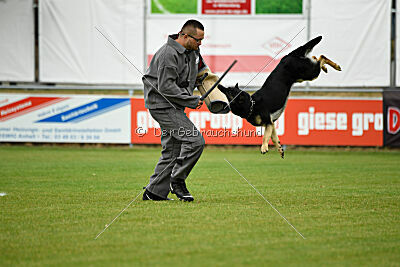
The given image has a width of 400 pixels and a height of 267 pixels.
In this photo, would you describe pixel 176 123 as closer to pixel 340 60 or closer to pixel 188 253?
pixel 188 253

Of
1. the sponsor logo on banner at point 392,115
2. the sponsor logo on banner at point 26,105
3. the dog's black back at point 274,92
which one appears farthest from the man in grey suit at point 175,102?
the sponsor logo on banner at point 392,115

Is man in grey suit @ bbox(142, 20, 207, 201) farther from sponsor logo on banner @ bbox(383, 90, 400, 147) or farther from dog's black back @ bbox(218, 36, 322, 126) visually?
sponsor logo on banner @ bbox(383, 90, 400, 147)

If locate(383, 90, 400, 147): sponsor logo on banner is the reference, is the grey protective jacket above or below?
above

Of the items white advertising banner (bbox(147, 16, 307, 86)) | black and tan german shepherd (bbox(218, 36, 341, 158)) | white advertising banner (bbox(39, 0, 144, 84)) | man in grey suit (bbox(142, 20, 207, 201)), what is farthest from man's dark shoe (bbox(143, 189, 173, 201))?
white advertising banner (bbox(39, 0, 144, 84))

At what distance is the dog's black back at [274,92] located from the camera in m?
6.96

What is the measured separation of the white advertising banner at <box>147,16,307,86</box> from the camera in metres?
19.1

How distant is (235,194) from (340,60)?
35.4 feet

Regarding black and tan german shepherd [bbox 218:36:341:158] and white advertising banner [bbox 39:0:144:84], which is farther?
white advertising banner [bbox 39:0:144:84]

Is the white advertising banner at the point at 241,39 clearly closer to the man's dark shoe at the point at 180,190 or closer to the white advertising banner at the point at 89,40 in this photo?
the white advertising banner at the point at 89,40

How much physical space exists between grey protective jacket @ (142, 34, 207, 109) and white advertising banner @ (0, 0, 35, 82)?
12262 mm

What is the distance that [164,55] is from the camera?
7.91m

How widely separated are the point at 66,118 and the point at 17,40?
3.66 m

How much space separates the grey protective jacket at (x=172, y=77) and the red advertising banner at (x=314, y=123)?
8.85 metres

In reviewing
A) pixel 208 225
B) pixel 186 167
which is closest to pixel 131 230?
pixel 208 225
